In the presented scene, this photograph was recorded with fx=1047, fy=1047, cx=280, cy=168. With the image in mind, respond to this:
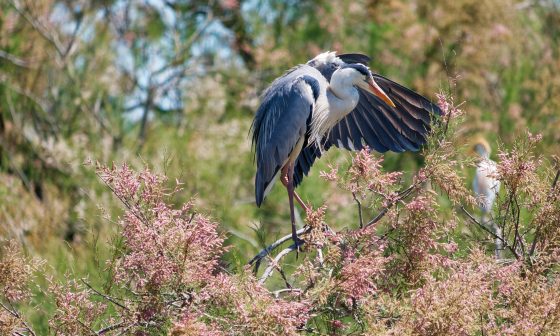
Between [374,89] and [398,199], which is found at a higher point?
[374,89]

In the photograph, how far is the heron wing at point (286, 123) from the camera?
5.41 meters

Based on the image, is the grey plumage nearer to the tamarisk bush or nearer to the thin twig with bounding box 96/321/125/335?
the tamarisk bush

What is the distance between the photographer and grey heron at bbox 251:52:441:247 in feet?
17.5

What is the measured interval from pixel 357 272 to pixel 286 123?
2.07 meters

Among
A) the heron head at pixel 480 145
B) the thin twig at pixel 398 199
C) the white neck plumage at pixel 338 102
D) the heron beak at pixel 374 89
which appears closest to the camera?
the thin twig at pixel 398 199

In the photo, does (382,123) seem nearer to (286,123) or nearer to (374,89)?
(374,89)

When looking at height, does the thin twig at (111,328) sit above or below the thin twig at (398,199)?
below

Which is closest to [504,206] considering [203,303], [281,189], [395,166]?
[203,303]

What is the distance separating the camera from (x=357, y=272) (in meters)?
3.47

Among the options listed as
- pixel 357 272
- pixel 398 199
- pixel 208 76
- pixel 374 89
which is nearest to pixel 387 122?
pixel 374 89

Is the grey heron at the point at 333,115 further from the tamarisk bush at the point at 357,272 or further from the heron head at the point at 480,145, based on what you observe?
the heron head at the point at 480,145

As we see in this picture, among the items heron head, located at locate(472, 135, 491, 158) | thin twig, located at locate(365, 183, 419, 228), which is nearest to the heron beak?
thin twig, located at locate(365, 183, 419, 228)

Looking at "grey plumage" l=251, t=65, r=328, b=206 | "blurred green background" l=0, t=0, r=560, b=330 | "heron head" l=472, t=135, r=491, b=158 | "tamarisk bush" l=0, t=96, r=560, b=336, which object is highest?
"blurred green background" l=0, t=0, r=560, b=330

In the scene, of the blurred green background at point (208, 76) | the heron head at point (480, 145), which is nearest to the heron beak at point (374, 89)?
the blurred green background at point (208, 76)
